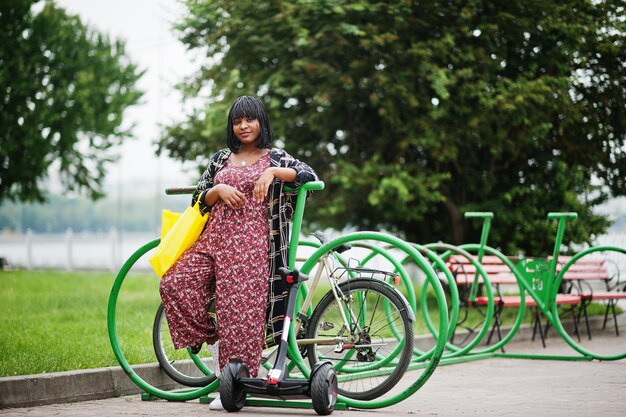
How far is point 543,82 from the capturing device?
1394 cm

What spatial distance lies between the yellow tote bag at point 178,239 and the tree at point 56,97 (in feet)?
79.3

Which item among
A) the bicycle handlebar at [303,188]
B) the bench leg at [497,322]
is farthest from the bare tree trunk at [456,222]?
the bicycle handlebar at [303,188]

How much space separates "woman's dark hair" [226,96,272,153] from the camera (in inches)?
230

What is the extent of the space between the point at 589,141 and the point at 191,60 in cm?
657

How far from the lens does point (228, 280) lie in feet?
18.7

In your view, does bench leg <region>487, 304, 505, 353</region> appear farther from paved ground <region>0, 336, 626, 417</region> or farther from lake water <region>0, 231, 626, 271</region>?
lake water <region>0, 231, 626, 271</region>

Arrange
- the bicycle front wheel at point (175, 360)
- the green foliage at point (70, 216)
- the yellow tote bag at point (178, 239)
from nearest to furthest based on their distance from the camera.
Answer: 1. the yellow tote bag at point (178, 239)
2. the bicycle front wheel at point (175, 360)
3. the green foliage at point (70, 216)

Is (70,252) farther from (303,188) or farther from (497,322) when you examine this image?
(303,188)

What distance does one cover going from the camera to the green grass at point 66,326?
7164mm

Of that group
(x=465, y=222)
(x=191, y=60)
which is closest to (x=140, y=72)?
(x=191, y=60)

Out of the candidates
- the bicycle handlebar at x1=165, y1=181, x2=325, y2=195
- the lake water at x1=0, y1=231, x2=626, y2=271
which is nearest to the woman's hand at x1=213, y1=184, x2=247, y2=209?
the bicycle handlebar at x1=165, y1=181, x2=325, y2=195

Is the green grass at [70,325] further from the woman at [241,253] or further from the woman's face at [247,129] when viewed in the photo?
the woman's face at [247,129]

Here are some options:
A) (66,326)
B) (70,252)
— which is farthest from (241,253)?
(70,252)

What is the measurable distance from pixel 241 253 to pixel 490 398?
2.03 meters
